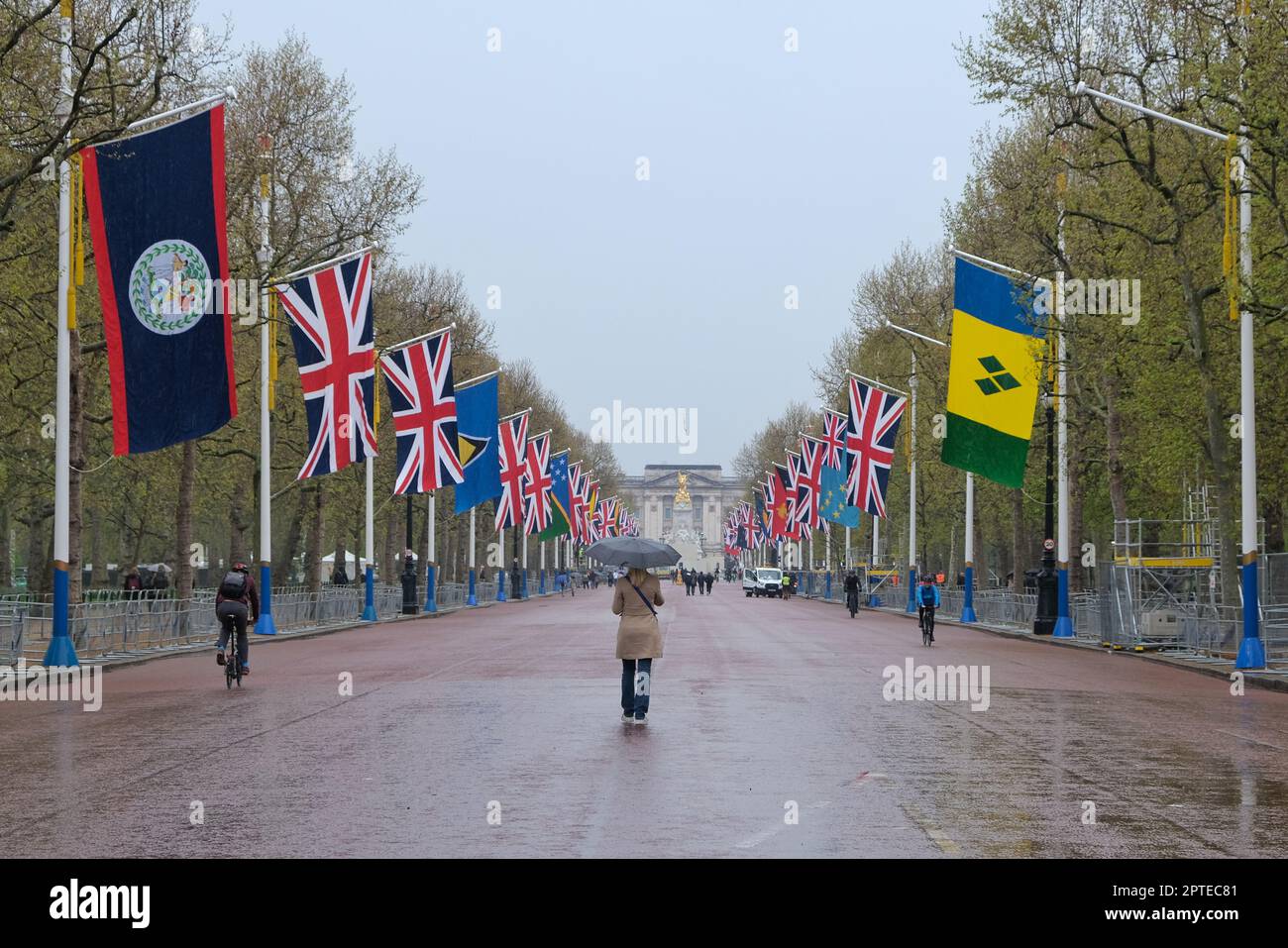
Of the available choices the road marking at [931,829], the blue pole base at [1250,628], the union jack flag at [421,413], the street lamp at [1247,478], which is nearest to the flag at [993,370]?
the street lamp at [1247,478]

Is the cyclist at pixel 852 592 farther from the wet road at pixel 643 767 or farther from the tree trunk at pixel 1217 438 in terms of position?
the wet road at pixel 643 767

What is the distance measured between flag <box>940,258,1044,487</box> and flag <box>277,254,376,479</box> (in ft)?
43.7

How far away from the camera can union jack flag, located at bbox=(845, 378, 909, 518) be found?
59.9 metres

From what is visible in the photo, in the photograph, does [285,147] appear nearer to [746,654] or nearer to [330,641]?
[330,641]

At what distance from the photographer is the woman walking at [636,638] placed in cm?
1948

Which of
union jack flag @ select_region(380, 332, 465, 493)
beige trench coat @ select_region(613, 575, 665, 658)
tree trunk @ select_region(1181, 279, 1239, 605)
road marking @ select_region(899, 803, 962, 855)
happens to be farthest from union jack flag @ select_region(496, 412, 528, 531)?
road marking @ select_region(899, 803, 962, 855)

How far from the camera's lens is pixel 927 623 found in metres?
→ 40.6

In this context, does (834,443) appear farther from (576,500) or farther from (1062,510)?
(576,500)

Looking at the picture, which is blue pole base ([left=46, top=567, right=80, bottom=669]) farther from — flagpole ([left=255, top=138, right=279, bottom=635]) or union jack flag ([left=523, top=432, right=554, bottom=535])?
union jack flag ([left=523, top=432, right=554, bottom=535])

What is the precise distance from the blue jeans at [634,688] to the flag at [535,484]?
53.3 metres

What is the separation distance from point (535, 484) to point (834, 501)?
12902 millimetres

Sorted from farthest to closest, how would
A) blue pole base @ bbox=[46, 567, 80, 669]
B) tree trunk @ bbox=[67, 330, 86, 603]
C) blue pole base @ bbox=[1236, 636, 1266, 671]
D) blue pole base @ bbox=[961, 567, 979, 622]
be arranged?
blue pole base @ bbox=[961, 567, 979, 622] → tree trunk @ bbox=[67, 330, 86, 603] → blue pole base @ bbox=[1236, 636, 1266, 671] → blue pole base @ bbox=[46, 567, 80, 669]

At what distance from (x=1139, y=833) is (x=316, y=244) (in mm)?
47697
